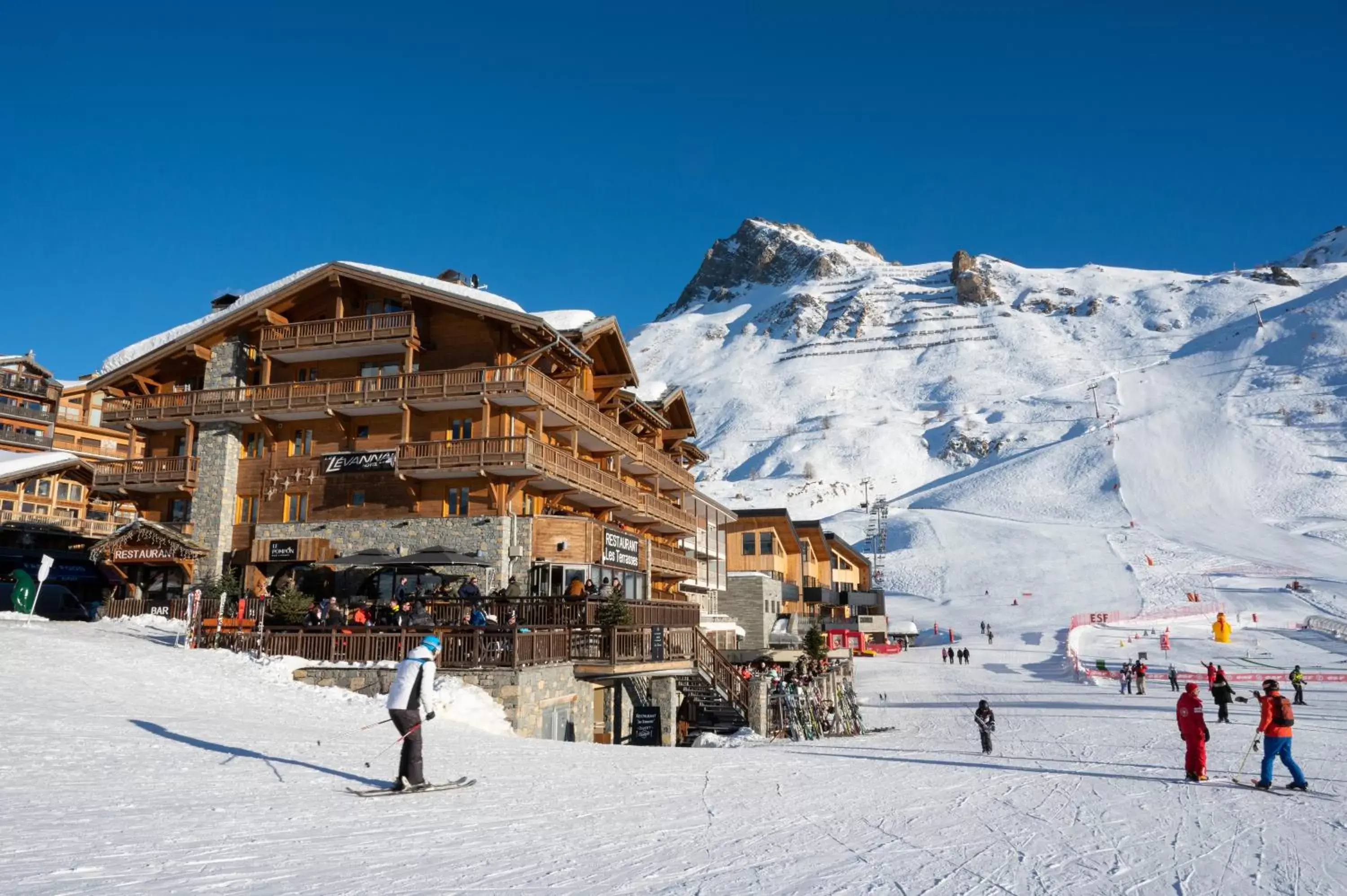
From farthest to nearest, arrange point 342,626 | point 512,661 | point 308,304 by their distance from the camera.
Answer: point 308,304 < point 342,626 < point 512,661

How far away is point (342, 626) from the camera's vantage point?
2003 centimetres

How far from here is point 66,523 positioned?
42.2 metres

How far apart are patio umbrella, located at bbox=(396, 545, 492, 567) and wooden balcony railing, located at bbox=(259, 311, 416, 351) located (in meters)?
7.87

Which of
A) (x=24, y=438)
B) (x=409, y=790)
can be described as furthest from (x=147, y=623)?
(x=24, y=438)

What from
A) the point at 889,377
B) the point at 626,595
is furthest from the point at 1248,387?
the point at 626,595

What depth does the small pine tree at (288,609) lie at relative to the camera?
21547 mm

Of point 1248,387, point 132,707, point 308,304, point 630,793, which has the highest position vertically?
point 1248,387

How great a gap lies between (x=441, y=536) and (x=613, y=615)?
10.0 m

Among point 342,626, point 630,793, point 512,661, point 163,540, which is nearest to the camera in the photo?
point 630,793

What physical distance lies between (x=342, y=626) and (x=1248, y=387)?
151 metres

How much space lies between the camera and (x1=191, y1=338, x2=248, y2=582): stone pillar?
32.9 metres

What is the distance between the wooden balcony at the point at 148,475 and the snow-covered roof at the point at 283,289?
4094 mm

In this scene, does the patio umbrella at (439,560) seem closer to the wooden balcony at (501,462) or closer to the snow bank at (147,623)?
the wooden balcony at (501,462)

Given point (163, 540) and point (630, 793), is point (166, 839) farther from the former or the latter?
point (163, 540)
